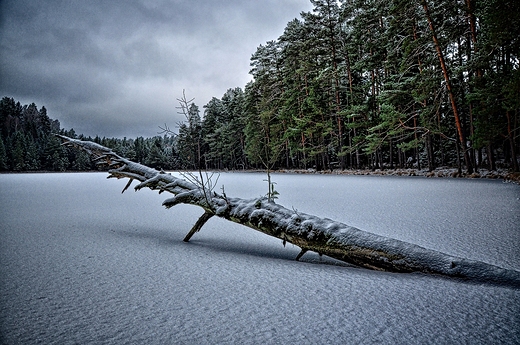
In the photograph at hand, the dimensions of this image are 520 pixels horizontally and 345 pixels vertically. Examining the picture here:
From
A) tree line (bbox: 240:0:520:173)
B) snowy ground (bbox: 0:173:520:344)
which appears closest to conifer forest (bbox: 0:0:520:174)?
tree line (bbox: 240:0:520:173)

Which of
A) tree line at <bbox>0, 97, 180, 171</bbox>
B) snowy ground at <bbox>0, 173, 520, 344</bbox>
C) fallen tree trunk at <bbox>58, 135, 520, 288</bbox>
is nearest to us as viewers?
snowy ground at <bbox>0, 173, 520, 344</bbox>

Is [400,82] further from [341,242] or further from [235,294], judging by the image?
[235,294]

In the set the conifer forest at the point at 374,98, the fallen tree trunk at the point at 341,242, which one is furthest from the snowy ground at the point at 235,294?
the conifer forest at the point at 374,98

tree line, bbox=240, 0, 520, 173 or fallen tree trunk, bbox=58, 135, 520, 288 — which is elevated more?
tree line, bbox=240, 0, 520, 173

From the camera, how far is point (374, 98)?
796 inches

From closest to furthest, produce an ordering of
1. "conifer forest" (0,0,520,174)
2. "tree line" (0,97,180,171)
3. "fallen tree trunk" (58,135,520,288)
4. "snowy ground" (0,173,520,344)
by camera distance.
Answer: "snowy ground" (0,173,520,344) → "fallen tree trunk" (58,135,520,288) → "conifer forest" (0,0,520,174) → "tree line" (0,97,180,171)

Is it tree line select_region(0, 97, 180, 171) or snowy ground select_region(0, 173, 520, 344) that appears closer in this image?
snowy ground select_region(0, 173, 520, 344)

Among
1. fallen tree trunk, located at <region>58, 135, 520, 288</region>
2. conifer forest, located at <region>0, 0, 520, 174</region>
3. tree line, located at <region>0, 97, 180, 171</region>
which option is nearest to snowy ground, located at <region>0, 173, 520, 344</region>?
fallen tree trunk, located at <region>58, 135, 520, 288</region>

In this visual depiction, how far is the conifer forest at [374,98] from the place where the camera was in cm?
1145

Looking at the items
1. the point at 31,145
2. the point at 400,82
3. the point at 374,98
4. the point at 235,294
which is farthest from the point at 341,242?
the point at 31,145

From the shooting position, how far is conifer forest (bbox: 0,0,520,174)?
11453mm

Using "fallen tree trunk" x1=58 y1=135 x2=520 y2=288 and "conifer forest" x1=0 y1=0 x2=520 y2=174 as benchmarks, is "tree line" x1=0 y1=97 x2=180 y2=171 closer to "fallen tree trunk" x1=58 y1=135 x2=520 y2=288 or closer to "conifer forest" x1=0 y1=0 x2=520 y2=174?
"conifer forest" x1=0 y1=0 x2=520 y2=174

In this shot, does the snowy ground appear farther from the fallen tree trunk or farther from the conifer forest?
the conifer forest

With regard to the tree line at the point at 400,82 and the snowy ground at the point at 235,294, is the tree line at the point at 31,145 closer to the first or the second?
the tree line at the point at 400,82
